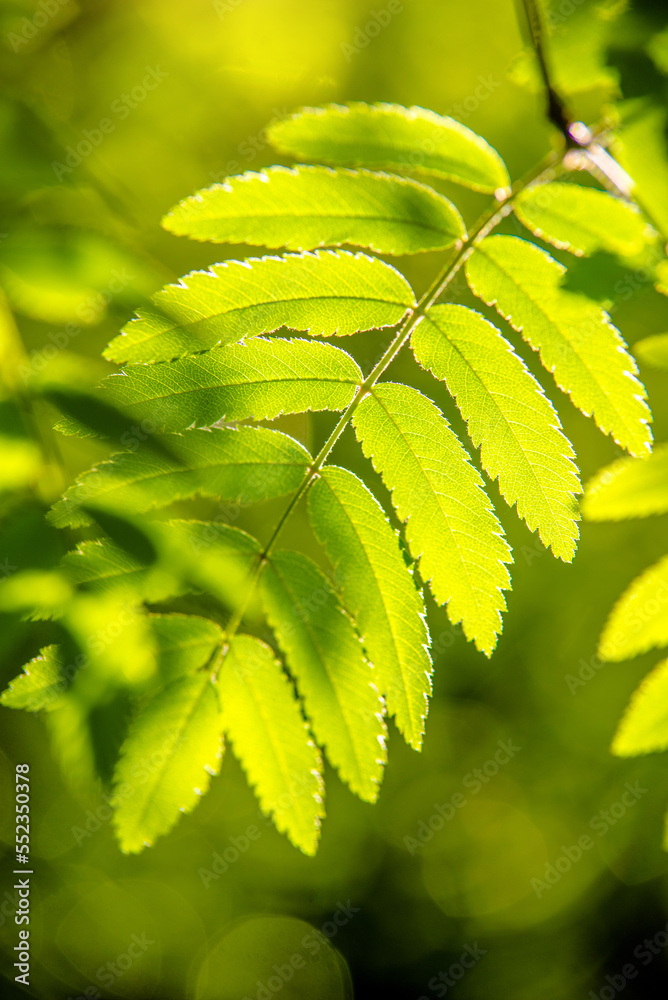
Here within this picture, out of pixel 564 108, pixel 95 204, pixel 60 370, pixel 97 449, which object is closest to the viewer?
pixel 564 108

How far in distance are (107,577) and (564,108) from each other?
4.46 ft

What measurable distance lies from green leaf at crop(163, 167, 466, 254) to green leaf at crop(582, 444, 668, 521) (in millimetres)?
645

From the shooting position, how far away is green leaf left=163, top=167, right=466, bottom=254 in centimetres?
129

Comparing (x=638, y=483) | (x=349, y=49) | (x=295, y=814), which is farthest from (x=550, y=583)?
(x=349, y=49)

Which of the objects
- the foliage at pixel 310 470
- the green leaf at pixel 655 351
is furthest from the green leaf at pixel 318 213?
the green leaf at pixel 655 351

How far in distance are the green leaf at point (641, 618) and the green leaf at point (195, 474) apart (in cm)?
76

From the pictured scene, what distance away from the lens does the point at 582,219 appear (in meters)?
1.43

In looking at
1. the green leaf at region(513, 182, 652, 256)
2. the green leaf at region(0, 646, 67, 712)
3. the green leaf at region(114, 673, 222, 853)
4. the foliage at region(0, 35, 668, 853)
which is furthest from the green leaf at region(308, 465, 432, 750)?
the green leaf at region(513, 182, 652, 256)

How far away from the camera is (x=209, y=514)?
10.6 ft

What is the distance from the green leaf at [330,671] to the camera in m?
1.33

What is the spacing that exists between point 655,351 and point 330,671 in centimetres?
99

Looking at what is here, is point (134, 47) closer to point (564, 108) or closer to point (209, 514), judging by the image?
point (209, 514)

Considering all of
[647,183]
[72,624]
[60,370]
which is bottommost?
[72,624]

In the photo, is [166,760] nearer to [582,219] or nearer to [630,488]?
[630,488]
